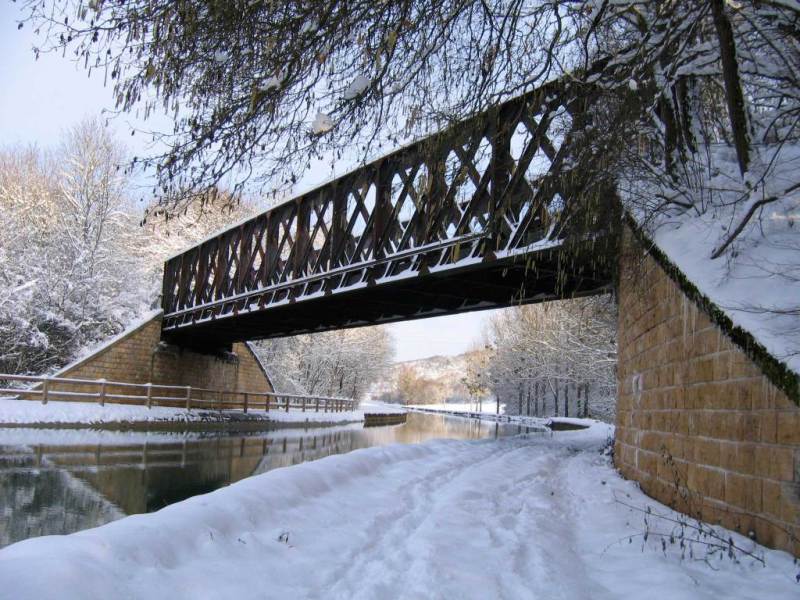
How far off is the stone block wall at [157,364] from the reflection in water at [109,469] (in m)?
6.88

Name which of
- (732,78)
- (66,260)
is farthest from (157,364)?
(732,78)

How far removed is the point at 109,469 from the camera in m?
12.6

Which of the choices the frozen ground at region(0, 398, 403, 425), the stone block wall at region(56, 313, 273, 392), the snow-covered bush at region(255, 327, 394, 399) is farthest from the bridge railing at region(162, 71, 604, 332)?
the snow-covered bush at region(255, 327, 394, 399)

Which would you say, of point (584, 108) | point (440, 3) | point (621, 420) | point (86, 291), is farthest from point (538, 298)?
point (86, 291)

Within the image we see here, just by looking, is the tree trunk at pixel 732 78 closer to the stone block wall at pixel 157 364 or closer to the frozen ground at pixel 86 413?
the frozen ground at pixel 86 413

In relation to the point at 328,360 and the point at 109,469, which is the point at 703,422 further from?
the point at 328,360

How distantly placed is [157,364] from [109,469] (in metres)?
19.0

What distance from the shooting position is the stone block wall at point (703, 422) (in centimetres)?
465

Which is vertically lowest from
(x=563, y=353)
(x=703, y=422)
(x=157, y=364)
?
(x=703, y=422)

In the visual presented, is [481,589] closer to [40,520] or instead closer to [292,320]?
[40,520]

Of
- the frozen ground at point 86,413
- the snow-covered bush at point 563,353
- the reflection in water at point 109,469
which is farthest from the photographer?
the snow-covered bush at point 563,353

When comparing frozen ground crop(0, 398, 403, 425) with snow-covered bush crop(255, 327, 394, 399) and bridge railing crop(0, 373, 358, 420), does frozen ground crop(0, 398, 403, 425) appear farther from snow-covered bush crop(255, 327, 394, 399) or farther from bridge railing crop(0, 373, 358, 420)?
snow-covered bush crop(255, 327, 394, 399)

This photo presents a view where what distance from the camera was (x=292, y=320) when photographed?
25109mm

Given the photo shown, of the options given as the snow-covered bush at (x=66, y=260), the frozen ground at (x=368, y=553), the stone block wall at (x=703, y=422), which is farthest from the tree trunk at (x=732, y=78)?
the snow-covered bush at (x=66, y=260)
